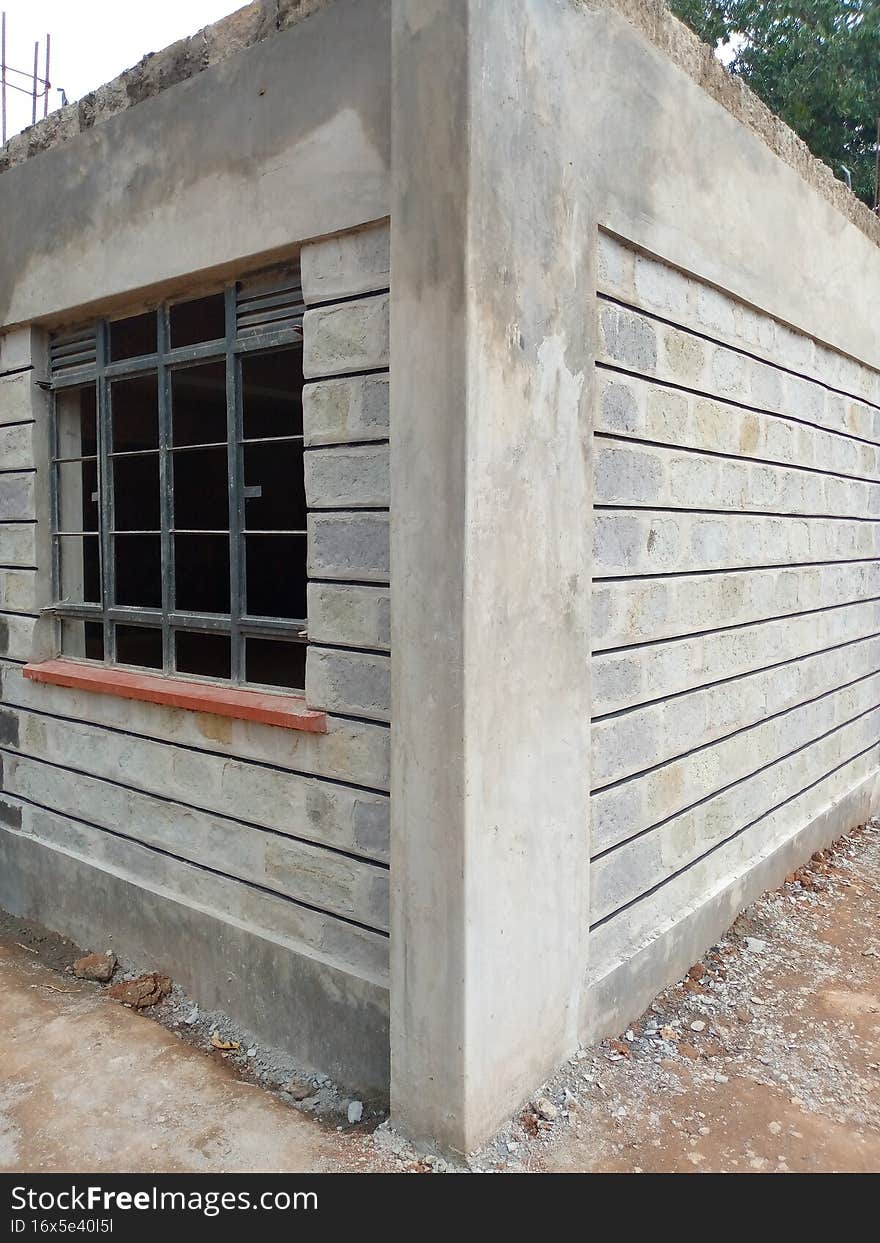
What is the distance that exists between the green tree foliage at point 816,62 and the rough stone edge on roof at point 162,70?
1126 centimetres

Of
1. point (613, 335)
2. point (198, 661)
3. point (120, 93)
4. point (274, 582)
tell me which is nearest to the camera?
point (613, 335)

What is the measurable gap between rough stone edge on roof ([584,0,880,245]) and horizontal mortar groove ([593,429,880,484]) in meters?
1.50

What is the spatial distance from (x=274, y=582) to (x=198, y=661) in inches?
175

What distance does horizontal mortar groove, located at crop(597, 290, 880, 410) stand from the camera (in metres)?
3.62

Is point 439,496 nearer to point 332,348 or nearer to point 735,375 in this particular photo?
point 332,348

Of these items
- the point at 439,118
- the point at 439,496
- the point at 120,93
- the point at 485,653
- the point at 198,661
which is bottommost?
the point at 198,661

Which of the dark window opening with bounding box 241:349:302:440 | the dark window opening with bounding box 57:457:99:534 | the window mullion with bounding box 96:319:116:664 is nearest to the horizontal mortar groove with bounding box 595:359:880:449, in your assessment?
the window mullion with bounding box 96:319:116:664

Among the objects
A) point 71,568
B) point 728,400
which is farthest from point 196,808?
point 728,400

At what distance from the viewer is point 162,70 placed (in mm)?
4043

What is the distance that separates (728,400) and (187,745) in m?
2.98

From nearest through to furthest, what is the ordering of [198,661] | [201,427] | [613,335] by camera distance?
[613,335], [198,661], [201,427]

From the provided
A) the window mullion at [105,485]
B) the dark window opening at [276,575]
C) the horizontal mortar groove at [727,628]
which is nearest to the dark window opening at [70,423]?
the window mullion at [105,485]
